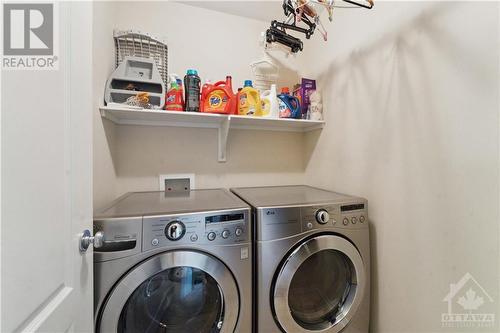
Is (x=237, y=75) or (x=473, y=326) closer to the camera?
(x=473, y=326)

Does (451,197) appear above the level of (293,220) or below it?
above

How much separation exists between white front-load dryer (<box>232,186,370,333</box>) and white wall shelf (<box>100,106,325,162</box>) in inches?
22.9

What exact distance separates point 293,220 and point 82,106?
98 cm

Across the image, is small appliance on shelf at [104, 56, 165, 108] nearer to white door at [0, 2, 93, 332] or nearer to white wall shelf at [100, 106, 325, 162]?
white wall shelf at [100, 106, 325, 162]

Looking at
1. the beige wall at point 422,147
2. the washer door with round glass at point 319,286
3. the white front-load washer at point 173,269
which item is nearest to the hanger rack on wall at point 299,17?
the beige wall at point 422,147

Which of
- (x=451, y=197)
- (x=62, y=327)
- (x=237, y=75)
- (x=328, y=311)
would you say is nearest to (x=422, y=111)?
(x=451, y=197)

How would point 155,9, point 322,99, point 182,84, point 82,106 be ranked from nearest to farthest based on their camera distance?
1. point 82,106
2. point 182,84
3. point 155,9
4. point 322,99

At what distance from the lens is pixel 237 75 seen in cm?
178

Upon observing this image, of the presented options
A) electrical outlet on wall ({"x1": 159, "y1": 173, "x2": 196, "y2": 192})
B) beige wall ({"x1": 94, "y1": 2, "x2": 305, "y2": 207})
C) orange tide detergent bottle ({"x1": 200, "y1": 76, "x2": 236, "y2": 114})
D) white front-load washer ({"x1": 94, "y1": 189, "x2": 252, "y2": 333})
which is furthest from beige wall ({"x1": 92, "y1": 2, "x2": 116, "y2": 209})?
orange tide detergent bottle ({"x1": 200, "y1": 76, "x2": 236, "y2": 114})

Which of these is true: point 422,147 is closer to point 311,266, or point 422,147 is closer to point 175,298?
point 311,266

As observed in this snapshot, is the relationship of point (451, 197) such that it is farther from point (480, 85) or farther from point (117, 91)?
point (117, 91)

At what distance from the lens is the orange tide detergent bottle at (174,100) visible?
1.34m

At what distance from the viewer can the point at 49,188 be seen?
56cm

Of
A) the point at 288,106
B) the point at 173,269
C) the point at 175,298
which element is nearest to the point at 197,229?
the point at 173,269
